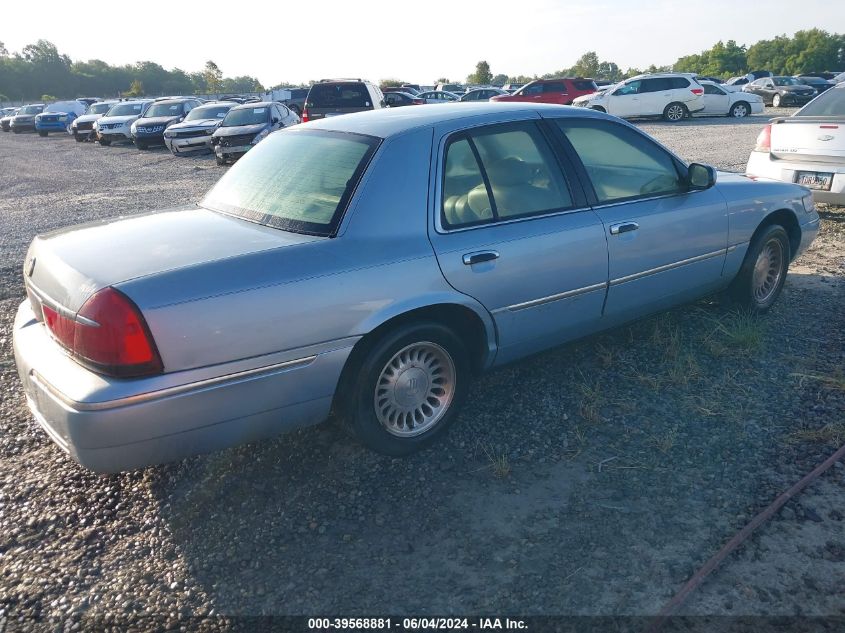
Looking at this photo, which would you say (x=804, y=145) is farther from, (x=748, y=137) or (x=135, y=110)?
(x=135, y=110)

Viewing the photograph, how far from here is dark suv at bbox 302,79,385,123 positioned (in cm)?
1571

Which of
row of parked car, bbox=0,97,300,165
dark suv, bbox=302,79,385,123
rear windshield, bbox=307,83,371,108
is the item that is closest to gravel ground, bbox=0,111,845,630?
row of parked car, bbox=0,97,300,165

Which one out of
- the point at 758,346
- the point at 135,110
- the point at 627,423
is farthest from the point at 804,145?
the point at 135,110

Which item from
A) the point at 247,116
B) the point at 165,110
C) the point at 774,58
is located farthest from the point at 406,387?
the point at 774,58

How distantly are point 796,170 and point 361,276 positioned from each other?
20.1 ft

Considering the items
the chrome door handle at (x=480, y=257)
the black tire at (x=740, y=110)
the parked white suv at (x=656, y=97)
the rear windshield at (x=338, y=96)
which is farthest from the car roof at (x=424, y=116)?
the black tire at (x=740, y=110)

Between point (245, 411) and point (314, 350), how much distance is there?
0.37 meters

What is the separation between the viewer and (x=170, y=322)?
256cm

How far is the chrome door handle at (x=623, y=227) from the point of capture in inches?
153

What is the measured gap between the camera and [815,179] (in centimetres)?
702

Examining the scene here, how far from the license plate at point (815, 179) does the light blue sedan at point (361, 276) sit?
3.09m

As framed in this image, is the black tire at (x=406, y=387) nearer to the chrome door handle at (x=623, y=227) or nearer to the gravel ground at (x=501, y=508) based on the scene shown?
the gravel ground at (x=501, y=508)

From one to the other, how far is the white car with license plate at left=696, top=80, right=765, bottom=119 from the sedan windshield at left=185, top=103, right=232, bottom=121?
15.7m

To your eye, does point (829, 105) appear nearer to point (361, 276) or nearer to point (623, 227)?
point (623, 227)
